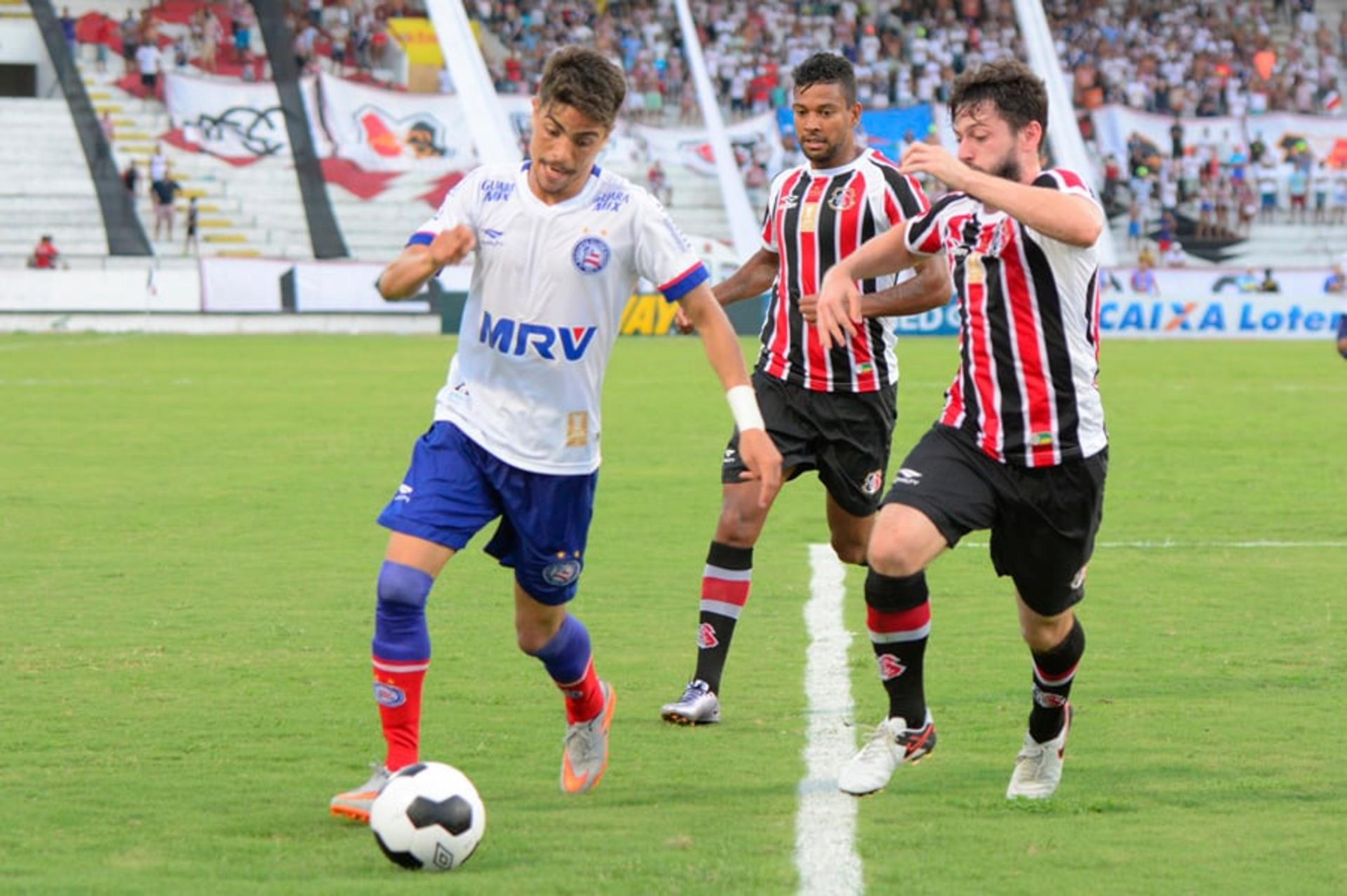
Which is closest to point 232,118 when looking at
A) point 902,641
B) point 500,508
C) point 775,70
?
point 775,70

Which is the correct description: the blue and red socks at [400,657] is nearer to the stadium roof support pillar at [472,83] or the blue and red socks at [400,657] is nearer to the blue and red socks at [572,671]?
the blue and red socks at [572,671]

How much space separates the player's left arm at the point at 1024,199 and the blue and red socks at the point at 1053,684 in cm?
116

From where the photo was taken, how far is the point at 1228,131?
45.7 m

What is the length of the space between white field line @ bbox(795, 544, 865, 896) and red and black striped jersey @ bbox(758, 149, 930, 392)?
1103mm

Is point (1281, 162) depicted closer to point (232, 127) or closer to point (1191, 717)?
point (232, 127)

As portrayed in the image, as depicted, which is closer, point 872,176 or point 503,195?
point 503,195

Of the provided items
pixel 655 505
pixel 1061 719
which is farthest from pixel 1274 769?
pixel 655 505

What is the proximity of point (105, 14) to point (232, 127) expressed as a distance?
4.68 meters

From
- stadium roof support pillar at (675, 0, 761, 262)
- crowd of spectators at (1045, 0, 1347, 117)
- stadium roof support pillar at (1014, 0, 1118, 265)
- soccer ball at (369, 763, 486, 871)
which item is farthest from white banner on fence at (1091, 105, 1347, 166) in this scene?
soccer ball at (369, 763, 486, 871)

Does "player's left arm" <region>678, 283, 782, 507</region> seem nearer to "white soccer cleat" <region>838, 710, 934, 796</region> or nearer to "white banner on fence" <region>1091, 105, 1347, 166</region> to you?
"white soccer cleat" <region>838, 710, 934, 796</region>

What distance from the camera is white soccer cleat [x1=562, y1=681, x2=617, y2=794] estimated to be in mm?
5691

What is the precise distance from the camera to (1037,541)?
221 inches

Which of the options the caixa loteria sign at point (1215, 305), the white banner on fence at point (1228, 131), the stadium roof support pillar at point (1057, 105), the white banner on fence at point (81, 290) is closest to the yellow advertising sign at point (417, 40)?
the white banner on fence at point (81, 290)

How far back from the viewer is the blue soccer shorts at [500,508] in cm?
543
